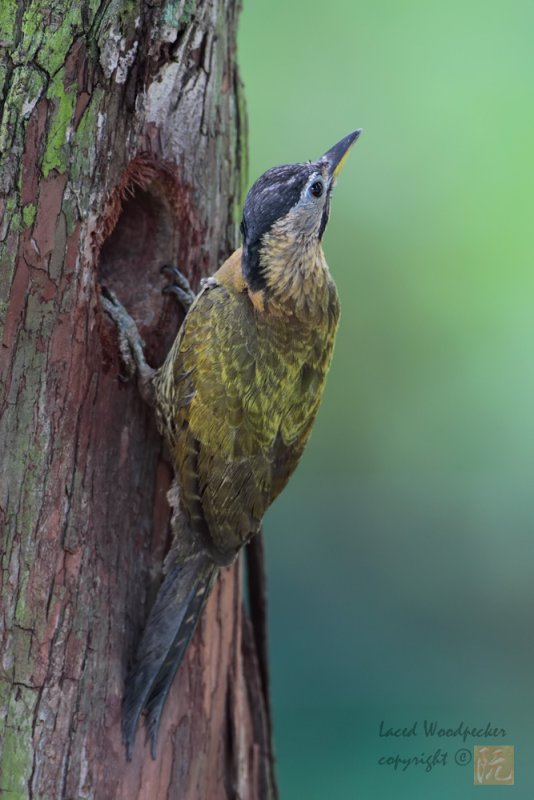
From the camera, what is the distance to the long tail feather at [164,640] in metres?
2.67

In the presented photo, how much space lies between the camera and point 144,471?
9.34 ft

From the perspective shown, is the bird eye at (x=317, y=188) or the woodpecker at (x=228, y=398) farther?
the bird eye at (x=317, y=188)

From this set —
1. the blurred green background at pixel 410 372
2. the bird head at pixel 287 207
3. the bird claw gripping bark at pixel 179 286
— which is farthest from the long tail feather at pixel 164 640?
the blurred green background at pixel 410 372

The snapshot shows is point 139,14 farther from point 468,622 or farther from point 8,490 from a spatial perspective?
point 468,622

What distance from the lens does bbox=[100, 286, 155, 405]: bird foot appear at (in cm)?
281

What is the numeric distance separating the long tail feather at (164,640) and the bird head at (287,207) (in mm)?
948

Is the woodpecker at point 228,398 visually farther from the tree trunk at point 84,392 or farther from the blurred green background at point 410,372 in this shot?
the blurred green background at point 410,372

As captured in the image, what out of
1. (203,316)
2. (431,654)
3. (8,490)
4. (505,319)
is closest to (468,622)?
(431,654)

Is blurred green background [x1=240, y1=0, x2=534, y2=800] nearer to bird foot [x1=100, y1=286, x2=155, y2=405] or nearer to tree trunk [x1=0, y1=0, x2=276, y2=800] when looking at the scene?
tree trunk [x1=0, y1=0, x2=276, y2=800]

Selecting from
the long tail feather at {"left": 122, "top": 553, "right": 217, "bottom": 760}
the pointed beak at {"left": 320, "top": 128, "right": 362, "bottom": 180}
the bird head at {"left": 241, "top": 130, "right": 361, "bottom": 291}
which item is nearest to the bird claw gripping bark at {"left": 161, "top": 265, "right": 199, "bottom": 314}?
the bird head at {"left": 241, "top": 130, "right": 361, "bottom": 291}

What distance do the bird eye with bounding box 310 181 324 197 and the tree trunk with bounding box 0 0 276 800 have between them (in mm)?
338

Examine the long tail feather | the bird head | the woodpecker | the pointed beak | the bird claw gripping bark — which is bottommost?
the long tail feather

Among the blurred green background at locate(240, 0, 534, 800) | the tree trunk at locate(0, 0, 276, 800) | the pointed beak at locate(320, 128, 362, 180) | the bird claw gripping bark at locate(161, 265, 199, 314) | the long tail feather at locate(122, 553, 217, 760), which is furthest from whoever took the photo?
the blurred green background at locate(240, 0, 534, 800)

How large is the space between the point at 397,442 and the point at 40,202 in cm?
282
